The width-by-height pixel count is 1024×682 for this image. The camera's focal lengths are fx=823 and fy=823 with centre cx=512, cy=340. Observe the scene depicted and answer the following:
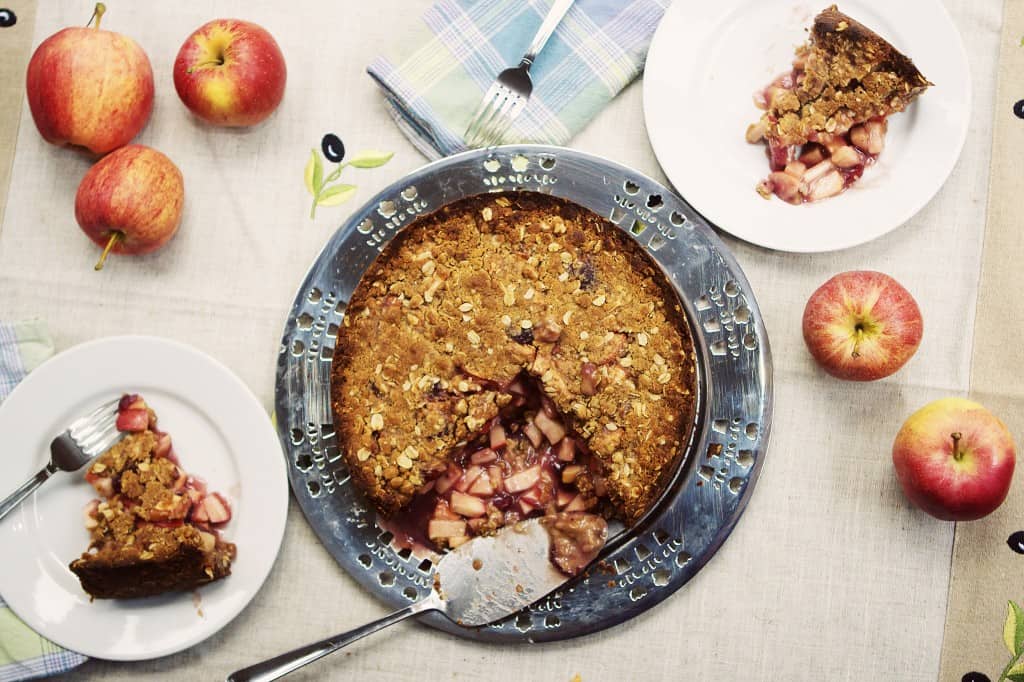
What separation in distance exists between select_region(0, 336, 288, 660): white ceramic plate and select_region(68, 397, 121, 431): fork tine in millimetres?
27

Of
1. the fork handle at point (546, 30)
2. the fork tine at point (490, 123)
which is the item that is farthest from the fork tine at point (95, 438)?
the fork handle at point (546, 30)

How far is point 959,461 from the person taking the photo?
5.81 ft

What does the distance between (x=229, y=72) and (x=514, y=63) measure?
644mm

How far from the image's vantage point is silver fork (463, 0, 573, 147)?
6.23 feet

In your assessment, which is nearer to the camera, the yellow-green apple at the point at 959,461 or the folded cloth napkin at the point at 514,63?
the yellow-green apple at the point at 959,461

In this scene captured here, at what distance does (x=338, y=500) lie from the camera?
1847mm

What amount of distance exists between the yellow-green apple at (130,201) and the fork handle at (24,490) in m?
0.47

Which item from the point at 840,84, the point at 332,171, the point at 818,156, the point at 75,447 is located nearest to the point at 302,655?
the point at 75,447

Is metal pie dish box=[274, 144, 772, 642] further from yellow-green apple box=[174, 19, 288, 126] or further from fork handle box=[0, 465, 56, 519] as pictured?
fork handle box=[0, 465, 56, 519]

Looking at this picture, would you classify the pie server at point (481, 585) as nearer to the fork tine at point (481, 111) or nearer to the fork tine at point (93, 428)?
the fork tine at point (93, 428)

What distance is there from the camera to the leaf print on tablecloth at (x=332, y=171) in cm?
196

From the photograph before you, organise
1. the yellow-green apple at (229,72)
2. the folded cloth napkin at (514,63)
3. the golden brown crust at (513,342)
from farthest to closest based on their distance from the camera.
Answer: the folded cloth napkin at (514,63) < the yellow-green apple at (229,72) < the golden brown crust at (513,342)

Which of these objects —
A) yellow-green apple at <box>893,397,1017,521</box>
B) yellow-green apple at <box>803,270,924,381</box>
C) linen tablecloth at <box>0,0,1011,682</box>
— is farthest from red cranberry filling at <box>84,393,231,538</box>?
yellow-green apple at <box>893,397,1017,521</box>

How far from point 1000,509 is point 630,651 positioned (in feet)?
3.05
